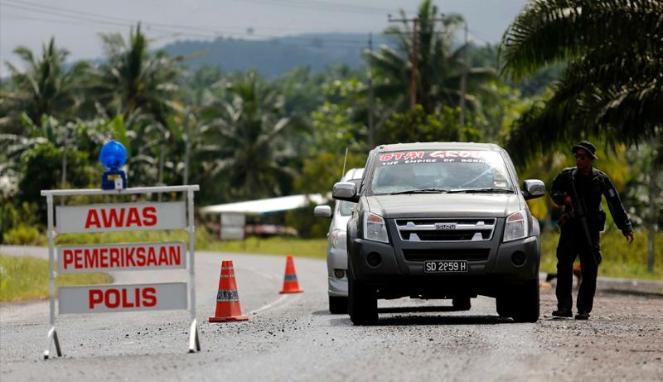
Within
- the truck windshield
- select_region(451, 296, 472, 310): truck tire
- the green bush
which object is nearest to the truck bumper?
the truck windshield

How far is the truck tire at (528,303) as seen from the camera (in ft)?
47.6

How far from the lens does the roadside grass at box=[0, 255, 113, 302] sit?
89.1 feet

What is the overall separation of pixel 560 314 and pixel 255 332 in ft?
12.4

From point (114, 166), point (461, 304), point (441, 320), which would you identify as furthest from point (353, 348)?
point (461, 304)

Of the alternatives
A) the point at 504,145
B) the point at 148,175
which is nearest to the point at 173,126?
the point at 148,175

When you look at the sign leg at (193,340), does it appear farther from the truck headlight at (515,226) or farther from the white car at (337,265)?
the white car at (337,265)

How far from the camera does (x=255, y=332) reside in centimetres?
1403

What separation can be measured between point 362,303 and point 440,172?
5.81 ft

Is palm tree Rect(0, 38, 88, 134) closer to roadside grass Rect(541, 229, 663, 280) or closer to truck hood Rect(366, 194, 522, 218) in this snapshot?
roadside grass Rect(541, 229, 663, 280)

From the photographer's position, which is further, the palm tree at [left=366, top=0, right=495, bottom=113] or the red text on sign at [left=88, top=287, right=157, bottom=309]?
the palm tree at [left=366, top=0, right=495, bottom=113]

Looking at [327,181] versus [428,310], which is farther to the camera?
[327,181]

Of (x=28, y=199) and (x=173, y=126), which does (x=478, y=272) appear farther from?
(x=173, y=126)

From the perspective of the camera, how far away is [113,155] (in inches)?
449

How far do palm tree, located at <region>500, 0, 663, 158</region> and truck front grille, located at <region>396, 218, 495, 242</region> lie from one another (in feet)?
40.4
